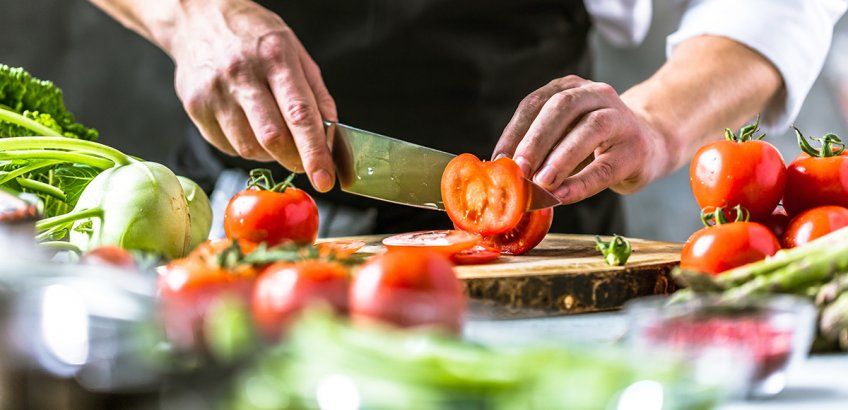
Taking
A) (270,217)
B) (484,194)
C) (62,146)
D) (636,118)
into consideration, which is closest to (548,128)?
(484,194)

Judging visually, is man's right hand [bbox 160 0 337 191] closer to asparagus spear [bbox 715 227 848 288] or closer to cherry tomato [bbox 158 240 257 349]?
cherry tomato [bbox 158 240 257 349]

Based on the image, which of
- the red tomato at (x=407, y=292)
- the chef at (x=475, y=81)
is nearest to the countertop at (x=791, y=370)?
the red tomato at (x=407, y=292)

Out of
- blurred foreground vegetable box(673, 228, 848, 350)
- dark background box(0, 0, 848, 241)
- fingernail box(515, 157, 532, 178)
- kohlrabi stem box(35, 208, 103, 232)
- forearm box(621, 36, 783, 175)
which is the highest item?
dark background box(0, 0, 848, 241)

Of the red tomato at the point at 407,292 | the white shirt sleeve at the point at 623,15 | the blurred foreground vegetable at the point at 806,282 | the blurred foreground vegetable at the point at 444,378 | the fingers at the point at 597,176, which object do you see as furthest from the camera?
the white shirt sleeve at the point at 623,15

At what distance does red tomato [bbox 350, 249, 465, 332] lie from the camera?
791 millimetres

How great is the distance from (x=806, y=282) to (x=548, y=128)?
72cm

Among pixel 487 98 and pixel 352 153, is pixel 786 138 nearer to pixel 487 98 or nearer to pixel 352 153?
pixel 487 98

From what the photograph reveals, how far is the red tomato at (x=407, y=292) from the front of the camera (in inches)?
31.1

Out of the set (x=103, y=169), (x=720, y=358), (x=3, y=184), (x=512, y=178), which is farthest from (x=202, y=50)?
(x=720, y=358)

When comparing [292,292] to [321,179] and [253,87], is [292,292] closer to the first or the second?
[321,179]

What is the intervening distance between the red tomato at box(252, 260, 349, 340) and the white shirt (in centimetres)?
162

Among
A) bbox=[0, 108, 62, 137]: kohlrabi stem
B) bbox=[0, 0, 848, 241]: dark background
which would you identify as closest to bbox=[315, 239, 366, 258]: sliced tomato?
bbox=[0, 108, 62, 137]: kohlrabi stem

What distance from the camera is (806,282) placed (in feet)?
3.78

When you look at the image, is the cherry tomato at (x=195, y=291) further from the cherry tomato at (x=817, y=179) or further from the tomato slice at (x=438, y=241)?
the cherry tomato at (x=817, y=179)
